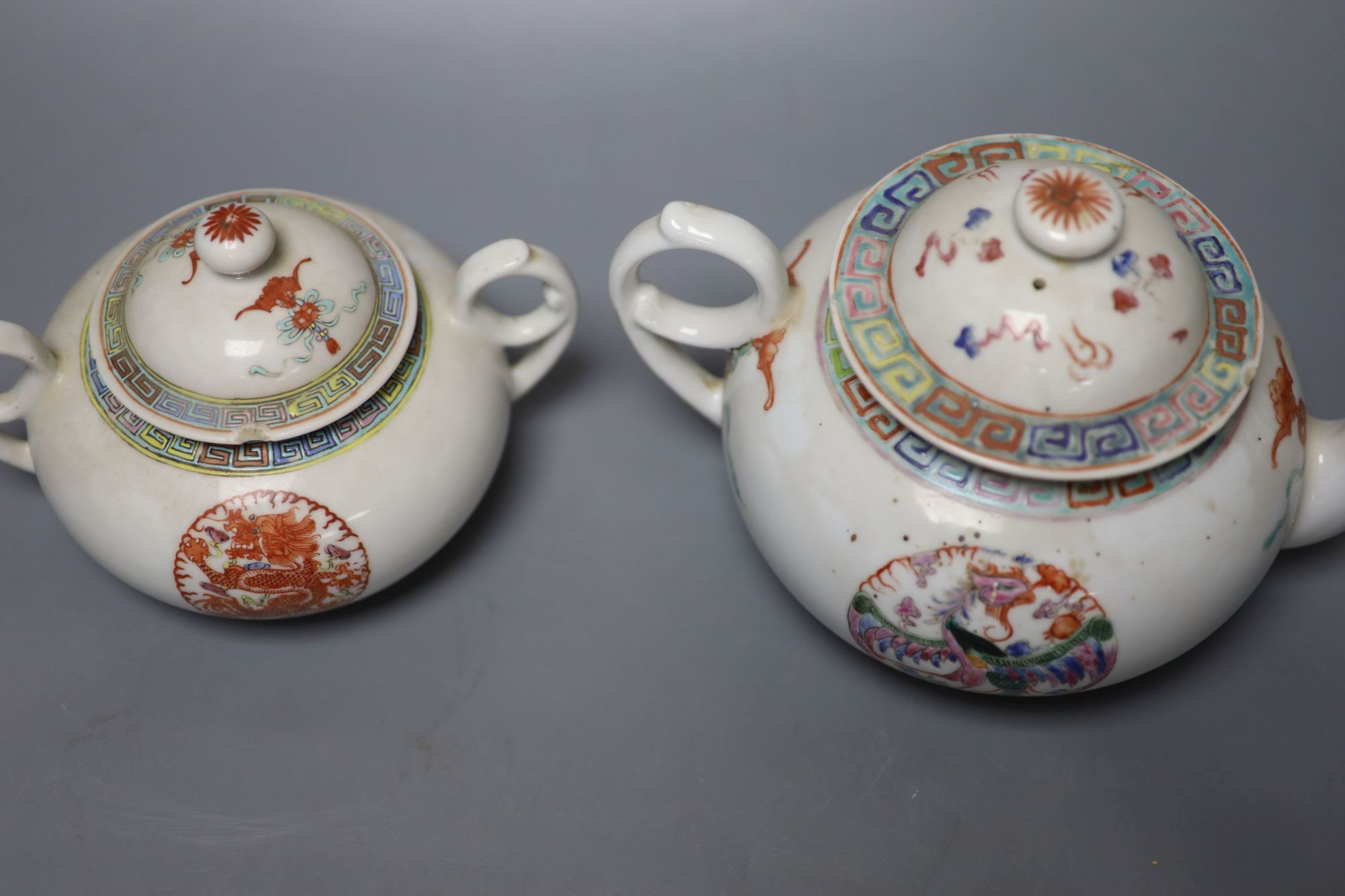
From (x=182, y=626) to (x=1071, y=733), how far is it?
1315 millimetres

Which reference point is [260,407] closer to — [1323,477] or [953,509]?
[953,509]


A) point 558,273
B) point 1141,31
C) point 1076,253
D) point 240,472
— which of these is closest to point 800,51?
point 1141,31

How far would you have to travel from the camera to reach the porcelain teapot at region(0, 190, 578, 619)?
5.10ft

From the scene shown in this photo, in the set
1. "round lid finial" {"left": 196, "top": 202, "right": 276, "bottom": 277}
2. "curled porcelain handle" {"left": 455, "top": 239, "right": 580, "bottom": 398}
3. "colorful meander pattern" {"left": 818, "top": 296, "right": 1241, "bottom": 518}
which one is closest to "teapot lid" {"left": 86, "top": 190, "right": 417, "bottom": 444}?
"round lid finial" {"left": 196, "top": 202, "right": 276, "bottom": 277}

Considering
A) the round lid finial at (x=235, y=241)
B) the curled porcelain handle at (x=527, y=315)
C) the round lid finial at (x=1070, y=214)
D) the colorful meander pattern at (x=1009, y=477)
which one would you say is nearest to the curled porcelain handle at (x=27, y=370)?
the round lid finial at (x=235, y=241)

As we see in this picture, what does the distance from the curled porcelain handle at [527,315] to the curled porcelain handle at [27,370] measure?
540 mm

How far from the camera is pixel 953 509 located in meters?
1.41

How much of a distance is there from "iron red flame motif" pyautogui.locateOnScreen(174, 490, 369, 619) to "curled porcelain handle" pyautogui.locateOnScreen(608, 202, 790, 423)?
48cm

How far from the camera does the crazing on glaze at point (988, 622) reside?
142 cm

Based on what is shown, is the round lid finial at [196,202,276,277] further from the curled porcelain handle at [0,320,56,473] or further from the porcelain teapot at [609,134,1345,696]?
the porcelain teapot at [609,134,1345,696]

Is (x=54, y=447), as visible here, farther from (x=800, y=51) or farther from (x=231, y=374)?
(x=800, y=51)

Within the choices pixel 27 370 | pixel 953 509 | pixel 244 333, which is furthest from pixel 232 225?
pixel 953 509

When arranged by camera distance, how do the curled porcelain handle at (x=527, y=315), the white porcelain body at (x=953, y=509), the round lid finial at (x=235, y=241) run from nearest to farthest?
the white porcelain body at (x=953, y=509)
the round lid finial at (x=235, y=241)
the curled porcelain handle at (x=527, y=315)

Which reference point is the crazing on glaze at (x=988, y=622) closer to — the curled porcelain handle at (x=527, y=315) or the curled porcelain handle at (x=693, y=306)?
the curled porcelain handle at (x=693, y=306)
